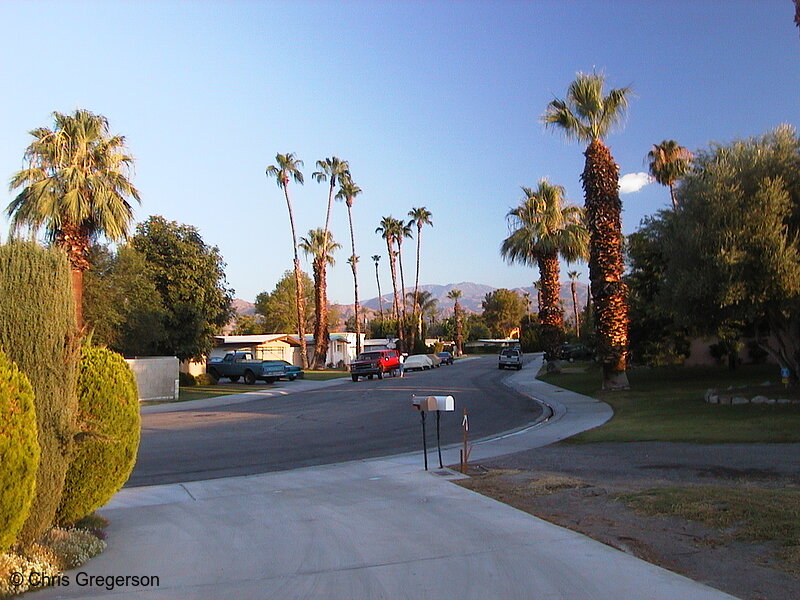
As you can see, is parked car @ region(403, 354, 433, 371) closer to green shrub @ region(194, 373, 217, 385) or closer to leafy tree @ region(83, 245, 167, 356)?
green shrub @ region(194, 373, 217, 385)

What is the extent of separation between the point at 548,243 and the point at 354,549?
34.5 m

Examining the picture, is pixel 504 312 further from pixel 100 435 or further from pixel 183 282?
pixel 100 435

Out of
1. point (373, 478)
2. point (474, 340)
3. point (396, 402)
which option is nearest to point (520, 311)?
point (474, 340)

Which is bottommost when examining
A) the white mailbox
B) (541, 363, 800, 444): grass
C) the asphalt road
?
the asphalt road

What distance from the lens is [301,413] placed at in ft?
75.3

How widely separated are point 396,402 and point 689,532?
19.3 metres

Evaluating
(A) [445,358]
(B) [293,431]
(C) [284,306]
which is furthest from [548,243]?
(C) [284,306]

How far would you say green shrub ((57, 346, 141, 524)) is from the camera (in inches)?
255

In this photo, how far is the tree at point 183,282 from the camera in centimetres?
3666

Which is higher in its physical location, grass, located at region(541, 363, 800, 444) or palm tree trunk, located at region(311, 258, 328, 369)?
palm tree trunk, located at region(311, 258, 328, 369)

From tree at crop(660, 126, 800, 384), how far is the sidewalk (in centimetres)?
1110

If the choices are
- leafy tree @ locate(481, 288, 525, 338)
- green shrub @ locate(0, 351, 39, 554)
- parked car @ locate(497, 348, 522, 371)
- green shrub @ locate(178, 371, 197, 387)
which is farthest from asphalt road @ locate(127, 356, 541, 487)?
leafy tree @ locate(481, 288, 525, 338)

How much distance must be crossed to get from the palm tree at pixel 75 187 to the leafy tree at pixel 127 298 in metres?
5.65

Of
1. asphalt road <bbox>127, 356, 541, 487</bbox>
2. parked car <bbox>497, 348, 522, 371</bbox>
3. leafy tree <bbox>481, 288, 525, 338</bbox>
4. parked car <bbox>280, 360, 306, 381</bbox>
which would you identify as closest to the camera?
asphalt road <bbox>127, 356, 541, 487</bbox>
